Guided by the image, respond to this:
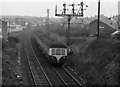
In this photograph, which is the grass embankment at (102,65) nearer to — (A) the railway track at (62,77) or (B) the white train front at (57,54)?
(A) the railway track at (62,77)

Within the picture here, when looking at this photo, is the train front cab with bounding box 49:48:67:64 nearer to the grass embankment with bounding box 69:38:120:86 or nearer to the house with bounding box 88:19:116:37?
the grass embankment with bounding box 69:38:120:86

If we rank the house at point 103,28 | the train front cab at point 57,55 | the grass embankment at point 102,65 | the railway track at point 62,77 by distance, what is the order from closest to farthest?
the grass embankment at point 102,65 → the railway track at point 62,77 → the train front cab at point 57,55 → the house at point 103,28

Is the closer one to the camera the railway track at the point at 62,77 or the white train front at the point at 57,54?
the railway track at the point at 62,77

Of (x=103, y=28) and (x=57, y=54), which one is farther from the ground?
(x=103, y=28)

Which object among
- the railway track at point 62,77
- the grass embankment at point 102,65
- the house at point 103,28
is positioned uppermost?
the house at point 103,28

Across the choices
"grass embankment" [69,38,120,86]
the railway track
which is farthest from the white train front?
"grass embankment" [69,38,120,86]

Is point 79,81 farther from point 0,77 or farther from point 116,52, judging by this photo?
point 0,77

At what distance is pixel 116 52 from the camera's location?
20297 mm

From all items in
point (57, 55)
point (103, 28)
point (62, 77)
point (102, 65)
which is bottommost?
point (62, 77)

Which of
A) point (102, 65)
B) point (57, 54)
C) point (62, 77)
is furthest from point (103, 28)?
point (62, 77)

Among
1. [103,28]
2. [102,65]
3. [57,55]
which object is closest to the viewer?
[102,65]

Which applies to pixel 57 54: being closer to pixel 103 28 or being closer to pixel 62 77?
pixel 62 77

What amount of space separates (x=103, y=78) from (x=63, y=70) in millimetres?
6706

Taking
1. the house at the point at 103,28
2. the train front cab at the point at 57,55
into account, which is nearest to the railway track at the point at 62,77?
the train front cab at the point at 57,55
